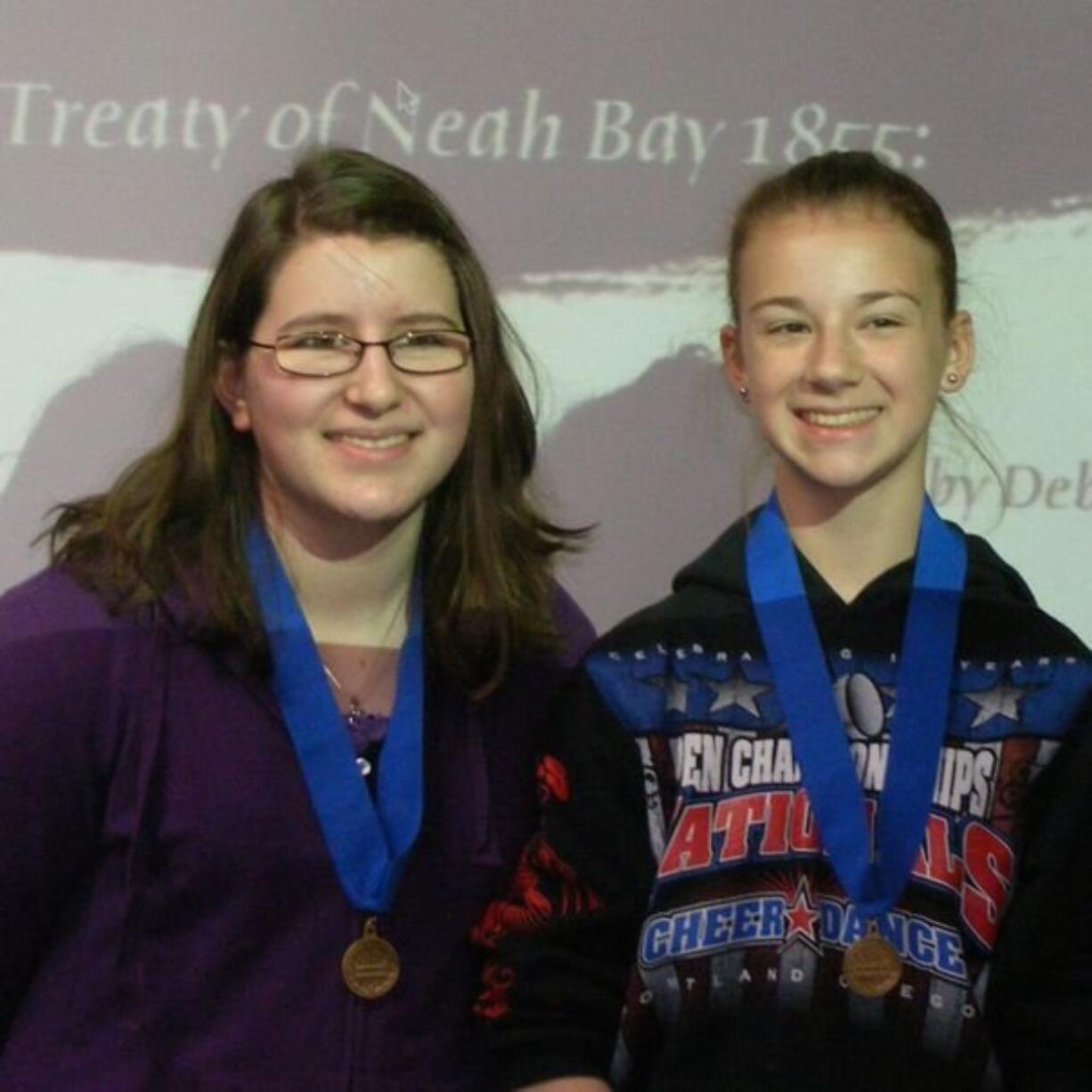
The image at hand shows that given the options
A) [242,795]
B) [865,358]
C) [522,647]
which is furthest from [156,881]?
[865,358]

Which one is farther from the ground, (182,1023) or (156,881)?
(156,881)

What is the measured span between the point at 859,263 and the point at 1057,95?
45.1 inches

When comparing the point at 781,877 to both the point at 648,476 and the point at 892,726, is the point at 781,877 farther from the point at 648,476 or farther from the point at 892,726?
the point at 648,476

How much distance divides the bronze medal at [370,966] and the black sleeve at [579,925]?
0.11 metres

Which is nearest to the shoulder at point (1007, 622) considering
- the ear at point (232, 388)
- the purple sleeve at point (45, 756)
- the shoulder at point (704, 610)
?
the shoulder at point (704, 610)

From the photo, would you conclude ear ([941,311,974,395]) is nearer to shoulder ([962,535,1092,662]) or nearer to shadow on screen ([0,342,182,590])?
shoulder ([962,535,1092,662])

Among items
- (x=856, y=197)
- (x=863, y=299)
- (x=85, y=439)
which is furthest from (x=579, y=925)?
(x=85, y=439)

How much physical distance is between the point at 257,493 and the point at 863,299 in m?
0.68

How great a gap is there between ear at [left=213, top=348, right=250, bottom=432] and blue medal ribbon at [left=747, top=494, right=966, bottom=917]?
577 millimetres

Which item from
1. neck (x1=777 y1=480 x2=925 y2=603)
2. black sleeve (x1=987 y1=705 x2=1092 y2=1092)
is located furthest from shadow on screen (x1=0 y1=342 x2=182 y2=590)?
black sleeve (x1=987 y1=705 x2=1092 y2=1092)

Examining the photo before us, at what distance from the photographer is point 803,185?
2088 millimetres

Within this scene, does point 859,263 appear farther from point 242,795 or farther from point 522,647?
point 242,795

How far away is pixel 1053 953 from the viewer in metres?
1.97

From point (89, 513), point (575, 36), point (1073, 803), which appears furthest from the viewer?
point (575, 36)
